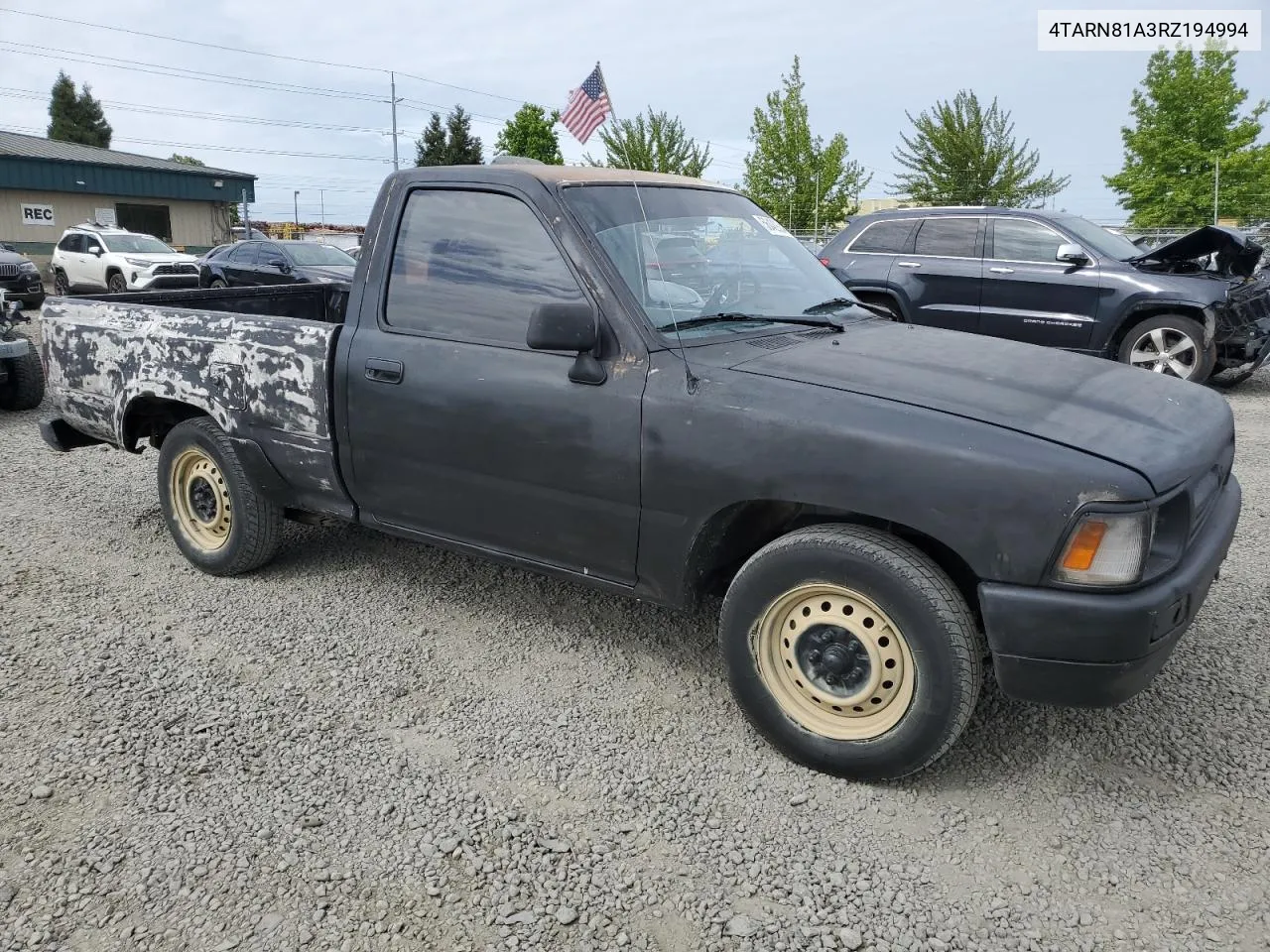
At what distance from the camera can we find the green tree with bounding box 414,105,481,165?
50531 millimetres

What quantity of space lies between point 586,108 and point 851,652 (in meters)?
21.9

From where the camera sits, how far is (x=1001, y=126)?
35281 millimetres

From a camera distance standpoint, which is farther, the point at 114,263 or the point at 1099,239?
the point at 114,263

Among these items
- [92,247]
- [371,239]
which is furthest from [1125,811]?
[92,247]

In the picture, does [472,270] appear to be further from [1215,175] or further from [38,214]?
[38,214]

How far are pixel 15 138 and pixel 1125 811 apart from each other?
→ 4778 cm

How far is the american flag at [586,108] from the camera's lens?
2216 centimetres

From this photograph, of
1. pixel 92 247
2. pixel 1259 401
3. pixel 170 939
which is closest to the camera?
pixel 170 939

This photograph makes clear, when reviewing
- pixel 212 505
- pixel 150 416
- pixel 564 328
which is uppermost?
pixel 564 328

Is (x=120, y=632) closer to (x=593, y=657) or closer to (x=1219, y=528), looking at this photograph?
(x=593, y=657)

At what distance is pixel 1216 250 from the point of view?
8945 millimetres

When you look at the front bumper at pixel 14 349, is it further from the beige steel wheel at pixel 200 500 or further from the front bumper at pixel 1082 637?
the front bumper at pixel 1082 637

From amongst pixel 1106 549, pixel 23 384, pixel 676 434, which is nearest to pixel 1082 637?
pixel 1106 549

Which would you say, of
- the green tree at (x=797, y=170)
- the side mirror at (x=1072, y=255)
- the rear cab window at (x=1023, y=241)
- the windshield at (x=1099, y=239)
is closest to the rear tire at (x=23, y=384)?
the rear cab window at (x=1023, y=241)
